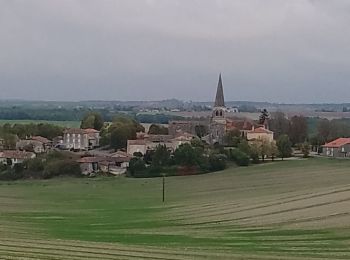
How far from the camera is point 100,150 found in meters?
107

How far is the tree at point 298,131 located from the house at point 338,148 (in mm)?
12454

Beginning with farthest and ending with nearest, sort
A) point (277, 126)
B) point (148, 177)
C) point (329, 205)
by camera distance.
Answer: point (277, 126) → point (148, 177) → point (329, 205)

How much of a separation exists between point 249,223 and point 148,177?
4632cm

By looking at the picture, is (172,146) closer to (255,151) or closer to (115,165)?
(255,151)

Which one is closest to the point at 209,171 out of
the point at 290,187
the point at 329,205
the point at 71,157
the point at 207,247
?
the point at 71,157

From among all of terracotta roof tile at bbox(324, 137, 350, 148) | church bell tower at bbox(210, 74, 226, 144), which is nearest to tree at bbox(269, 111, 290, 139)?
church bell tower at bbox(210, 74, 226, 144)

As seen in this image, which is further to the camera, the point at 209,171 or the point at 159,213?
the point at 209,171

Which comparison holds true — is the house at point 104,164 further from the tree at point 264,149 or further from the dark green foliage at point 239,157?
the tree at point 264,149

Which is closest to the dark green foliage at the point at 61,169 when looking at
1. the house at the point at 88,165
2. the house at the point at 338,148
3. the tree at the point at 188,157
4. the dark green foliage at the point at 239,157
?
the house at the point at 88,165

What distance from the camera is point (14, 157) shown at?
89.3 meters

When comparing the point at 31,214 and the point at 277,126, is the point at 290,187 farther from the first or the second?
the point at 277,126

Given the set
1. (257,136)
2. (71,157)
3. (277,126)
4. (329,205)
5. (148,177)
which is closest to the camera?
(329,205)

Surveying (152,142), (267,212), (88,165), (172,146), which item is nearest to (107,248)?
(267,212)

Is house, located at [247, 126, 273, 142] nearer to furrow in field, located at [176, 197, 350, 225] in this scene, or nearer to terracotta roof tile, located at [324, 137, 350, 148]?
terracotta roof tile, located at [324, 137, 350, 148]
